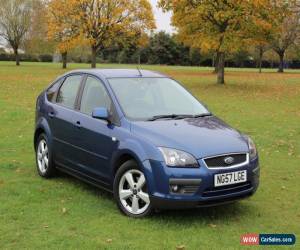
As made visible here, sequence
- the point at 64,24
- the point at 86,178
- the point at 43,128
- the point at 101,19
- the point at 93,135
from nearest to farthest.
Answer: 1. the point at 93,135
2. the point at 86,178
3. the point at 43,128
4. the point at 101,19
5. the point at 64,24

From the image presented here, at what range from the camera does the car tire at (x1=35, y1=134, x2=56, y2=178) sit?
7.84m

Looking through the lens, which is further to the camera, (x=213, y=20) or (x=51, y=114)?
(x=213, y=20)

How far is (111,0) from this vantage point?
155ft

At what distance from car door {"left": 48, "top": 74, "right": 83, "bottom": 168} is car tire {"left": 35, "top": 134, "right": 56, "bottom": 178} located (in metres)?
0.18

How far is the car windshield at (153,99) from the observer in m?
6.62

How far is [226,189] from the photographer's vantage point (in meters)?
5.84

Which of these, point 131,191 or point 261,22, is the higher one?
point 261,22

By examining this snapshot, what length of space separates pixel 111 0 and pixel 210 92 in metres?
24.2

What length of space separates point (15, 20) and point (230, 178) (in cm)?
6384

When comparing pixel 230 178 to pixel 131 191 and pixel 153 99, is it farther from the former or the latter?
pixel 153 99

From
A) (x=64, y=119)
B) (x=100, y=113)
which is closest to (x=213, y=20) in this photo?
(x=64, y=119)

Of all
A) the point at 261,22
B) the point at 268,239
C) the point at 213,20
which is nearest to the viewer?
the point at 268,239

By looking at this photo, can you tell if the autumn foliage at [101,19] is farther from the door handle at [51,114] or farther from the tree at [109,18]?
the door handle at [51,114]

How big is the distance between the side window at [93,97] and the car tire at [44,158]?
41.8 inches
